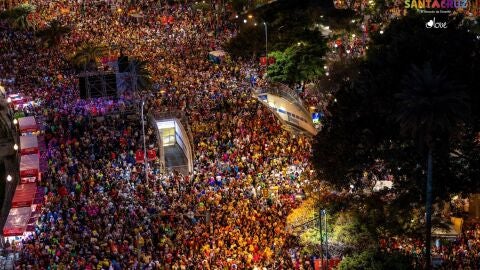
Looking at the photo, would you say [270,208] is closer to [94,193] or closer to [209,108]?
[94,193]

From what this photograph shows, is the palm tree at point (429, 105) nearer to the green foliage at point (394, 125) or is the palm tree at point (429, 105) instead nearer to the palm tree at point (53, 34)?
the green foliage at point (394, 125)

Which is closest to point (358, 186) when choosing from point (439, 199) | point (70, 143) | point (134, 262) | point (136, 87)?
point (439, 199)

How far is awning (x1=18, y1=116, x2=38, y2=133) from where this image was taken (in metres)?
52.1

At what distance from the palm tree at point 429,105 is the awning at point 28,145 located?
2730 cm

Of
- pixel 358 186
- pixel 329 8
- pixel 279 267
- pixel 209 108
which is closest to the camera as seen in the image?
pixel 279 267

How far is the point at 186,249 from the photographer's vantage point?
1356 inches

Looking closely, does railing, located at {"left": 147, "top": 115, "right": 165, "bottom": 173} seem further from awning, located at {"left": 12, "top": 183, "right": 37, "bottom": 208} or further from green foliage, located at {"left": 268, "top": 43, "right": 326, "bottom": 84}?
green foliage, located at {"left": 268, "top": 43, "right": 326, "bottom": 84}

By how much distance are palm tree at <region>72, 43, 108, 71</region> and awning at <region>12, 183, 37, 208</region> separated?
22.5 meters

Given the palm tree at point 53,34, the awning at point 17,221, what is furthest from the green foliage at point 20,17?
the awning at point 17,221

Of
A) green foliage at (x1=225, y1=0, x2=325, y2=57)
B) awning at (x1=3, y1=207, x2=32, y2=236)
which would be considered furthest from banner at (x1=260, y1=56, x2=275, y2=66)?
awning at (x1=3, y1=207, x2=32, y2=236)

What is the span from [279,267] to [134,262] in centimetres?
632

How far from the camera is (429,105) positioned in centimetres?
2831

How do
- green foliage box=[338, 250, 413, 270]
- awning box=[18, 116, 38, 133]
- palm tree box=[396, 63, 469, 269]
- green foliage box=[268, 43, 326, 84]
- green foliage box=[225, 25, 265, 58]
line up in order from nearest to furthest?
palm tree box=[396, 63, 469, 269] < green foliage box=[338, 250, 413, 270] < awning box=[18, 116, 38, 133] < green foliage box=[268, 43, 326, 84] < green foliage box=[225, 25, 265, 58]

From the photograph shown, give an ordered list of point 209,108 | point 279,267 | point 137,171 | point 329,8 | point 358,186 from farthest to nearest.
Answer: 1. point 329,8
2. point 209,108
3. point 137,171
4. point 358,186
5. point 279,267
